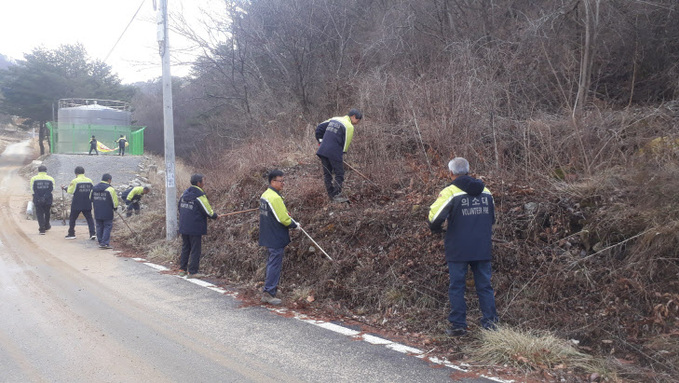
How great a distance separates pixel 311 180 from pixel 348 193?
107 centimetres

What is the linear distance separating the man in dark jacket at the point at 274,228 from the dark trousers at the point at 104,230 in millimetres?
6235

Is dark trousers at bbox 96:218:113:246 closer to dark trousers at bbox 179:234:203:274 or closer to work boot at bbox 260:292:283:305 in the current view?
dark trousers at bbox 179:234:203:274

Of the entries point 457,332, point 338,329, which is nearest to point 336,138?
point 338,329

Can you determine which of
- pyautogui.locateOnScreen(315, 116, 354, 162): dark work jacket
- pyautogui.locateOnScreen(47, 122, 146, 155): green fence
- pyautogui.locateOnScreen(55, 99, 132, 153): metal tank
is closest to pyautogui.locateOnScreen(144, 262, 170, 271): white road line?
pyautogui.locateOnScreen(315, 116, 354, 162): dark work jacket

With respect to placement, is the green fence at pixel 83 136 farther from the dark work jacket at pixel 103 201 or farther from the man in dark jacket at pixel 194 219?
the man in dark jacket at pixel 194 219

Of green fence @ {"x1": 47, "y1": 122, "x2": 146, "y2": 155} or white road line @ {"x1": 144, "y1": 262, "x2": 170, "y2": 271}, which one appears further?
green fence @ {"x1": 47, "y1": 122, "x2": 146, "y2": 155}

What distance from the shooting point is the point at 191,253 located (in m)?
8.81

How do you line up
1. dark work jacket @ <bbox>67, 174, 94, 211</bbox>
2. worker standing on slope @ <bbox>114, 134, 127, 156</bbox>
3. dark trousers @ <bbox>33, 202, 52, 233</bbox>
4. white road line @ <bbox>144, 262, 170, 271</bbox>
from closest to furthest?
white road line @ <bbox>144, 262, 170, 271</bbox>, dark work jacket @ <bbox>67, 174, 94, 211</bbox>, dark trousers @ <bbox>33, 202, 52, 233</bbox>, worker standing on slope @ <bbox>114, 134, 127, 156</bbox>

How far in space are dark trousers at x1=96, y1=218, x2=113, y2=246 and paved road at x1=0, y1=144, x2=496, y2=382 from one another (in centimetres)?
310

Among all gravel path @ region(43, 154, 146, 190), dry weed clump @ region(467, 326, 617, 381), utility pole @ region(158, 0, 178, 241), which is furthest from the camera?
gravel path @ region(43, 154, 146, 190)

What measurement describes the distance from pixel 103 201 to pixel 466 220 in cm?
963

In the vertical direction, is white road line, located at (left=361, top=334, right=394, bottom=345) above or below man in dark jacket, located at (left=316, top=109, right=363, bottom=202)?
below

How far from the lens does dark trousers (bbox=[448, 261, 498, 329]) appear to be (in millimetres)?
5344

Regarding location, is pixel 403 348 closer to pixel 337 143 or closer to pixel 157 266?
pixel 337 143
